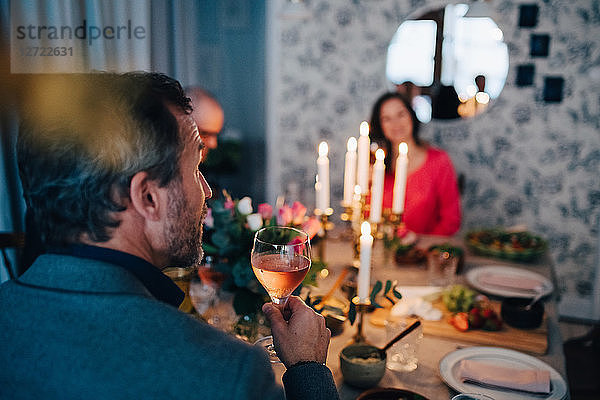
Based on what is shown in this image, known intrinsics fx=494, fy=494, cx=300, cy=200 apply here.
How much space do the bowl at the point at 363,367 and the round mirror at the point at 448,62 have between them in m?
2.83

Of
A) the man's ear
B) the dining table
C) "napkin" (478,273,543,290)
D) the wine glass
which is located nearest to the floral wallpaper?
the dining table

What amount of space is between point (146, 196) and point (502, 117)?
3.32 metres

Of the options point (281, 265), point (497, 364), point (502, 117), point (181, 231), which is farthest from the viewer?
point (502, 117)

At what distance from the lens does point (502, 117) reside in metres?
3.61

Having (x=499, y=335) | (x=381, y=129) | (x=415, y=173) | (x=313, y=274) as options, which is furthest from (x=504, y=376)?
(x=381, y=129)

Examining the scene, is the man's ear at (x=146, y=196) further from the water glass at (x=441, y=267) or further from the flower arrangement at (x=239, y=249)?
the water glass at (x=441, y=267)

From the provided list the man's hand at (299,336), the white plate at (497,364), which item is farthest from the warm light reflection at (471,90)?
the man's hand at (299,336)

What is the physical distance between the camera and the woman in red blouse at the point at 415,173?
119 inches

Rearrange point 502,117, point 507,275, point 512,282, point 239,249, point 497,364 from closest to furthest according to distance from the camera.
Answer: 1. point 497,364
2. point 239,249
3. point 512,282
4. point 507,275
5. point 502,117

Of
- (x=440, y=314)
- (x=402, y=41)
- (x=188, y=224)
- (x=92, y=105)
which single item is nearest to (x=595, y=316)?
(x=402, y=41)

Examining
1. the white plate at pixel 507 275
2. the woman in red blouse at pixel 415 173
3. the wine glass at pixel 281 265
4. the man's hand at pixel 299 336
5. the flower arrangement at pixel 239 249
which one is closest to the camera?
the man's hand at pixel 299 336

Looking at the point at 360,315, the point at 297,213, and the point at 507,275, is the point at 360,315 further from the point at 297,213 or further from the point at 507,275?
the point at 507,275


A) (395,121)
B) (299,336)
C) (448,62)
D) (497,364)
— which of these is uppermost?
(448,62)

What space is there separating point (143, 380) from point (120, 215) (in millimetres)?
288
